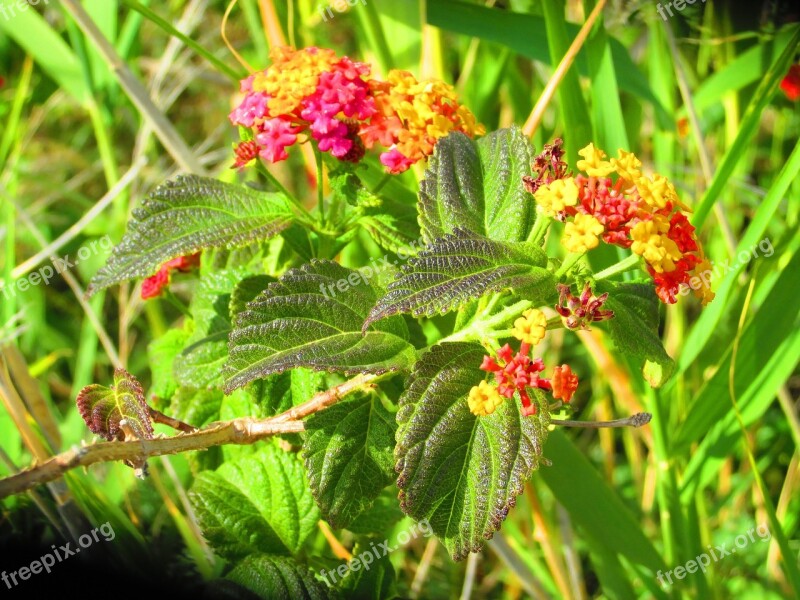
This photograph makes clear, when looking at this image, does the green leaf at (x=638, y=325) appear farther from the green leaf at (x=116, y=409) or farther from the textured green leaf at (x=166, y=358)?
the textured green leaf at (x=166, y=358)

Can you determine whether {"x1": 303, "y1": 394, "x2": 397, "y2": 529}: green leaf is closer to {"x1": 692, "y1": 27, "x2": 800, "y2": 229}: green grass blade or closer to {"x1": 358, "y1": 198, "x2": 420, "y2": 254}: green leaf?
{"x1": 358, "y1": 198, "x2": 420, "y2": 254}: green leaf

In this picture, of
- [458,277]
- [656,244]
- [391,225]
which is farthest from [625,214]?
[391,225]

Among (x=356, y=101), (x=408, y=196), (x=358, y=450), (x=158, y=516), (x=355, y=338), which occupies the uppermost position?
(x=356, y=101)

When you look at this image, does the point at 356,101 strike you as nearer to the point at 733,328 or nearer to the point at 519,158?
the point at 519,158

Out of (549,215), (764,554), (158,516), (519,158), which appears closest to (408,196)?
(519,158)

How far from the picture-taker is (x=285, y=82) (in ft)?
2.55

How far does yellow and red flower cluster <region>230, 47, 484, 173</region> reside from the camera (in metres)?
0.77

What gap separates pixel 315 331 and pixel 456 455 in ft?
0.56

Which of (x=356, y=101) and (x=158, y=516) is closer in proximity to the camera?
(x=356, y=101)

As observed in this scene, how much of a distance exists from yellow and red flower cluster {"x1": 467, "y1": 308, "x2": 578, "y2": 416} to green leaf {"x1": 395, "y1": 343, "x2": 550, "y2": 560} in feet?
0.11

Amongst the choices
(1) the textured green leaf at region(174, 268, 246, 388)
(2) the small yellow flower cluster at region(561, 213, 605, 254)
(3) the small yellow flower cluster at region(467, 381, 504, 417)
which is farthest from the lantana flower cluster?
(1) the textured green leaf at region(174, 268, 246, 388)

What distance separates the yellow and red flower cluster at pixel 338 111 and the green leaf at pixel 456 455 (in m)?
0.23

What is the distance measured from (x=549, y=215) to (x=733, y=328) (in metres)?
0.60

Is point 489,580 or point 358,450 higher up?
point 358,450
